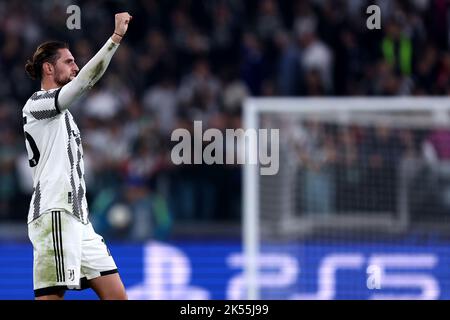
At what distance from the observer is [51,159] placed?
6.66 meters

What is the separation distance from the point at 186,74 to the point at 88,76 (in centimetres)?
856

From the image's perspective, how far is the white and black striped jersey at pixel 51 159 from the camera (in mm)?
6633

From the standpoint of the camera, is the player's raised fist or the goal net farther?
the goal net

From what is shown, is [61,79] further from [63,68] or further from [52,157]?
[52,157]

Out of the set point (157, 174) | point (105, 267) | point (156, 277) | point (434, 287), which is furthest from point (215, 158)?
point (105, 267)

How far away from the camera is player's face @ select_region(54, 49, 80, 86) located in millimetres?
6734

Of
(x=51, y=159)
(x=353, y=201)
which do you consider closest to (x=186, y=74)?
(x=353, y=201)

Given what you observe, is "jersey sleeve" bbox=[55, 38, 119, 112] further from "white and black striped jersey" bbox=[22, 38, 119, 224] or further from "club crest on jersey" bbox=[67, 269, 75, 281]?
"club crest on jersey" bbox=[67, 269, 75, 281]

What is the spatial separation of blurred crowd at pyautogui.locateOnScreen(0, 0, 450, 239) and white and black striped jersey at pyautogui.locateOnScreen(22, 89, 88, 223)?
6.13 metres

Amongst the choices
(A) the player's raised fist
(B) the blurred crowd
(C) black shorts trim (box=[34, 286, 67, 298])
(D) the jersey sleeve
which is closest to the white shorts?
(C) black shorts trim (box=[34, 286, 67, 298])

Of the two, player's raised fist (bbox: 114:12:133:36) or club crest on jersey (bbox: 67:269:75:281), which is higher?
player's raised fist (bbox: 114:12:133:36)

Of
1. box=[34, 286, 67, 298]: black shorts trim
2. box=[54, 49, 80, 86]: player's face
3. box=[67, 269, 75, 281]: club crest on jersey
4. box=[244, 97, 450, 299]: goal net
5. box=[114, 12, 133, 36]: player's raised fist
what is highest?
box=[114, 12, 133, 36]: player's raised fist
